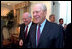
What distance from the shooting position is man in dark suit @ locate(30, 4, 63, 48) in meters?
1.64

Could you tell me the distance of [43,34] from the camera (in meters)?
1.67

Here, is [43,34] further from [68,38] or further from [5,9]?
[5,9]

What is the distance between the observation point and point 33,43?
67.5 inches

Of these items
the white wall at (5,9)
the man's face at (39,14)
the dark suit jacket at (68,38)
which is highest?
the white wall at (5,9)

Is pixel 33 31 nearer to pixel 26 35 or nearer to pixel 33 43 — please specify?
pixel 33 43

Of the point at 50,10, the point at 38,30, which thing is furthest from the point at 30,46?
the point at 50,10

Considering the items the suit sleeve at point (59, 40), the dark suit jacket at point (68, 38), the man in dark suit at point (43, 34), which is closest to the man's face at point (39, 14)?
the man in dark suit at point (43, 34)

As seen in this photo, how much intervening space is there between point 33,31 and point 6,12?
1.78m

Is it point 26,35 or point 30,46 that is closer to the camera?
point 30,46

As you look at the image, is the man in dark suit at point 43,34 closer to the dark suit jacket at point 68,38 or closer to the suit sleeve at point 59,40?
the suit sleeve at point 59,40

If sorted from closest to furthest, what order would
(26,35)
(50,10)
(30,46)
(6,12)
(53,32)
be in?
1. (53,32)
2. (30,46)
3. (26,35)
4. (6,12)
5. (50,10)

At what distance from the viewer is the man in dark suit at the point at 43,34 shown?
1639 mm

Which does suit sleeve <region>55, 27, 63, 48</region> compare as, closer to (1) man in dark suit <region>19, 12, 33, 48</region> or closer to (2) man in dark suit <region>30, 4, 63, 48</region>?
(2) man in dark suit <region>30, 4, 63, 48</region>

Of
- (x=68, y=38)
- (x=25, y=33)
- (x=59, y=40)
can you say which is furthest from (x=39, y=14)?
(x=25, y=33)
